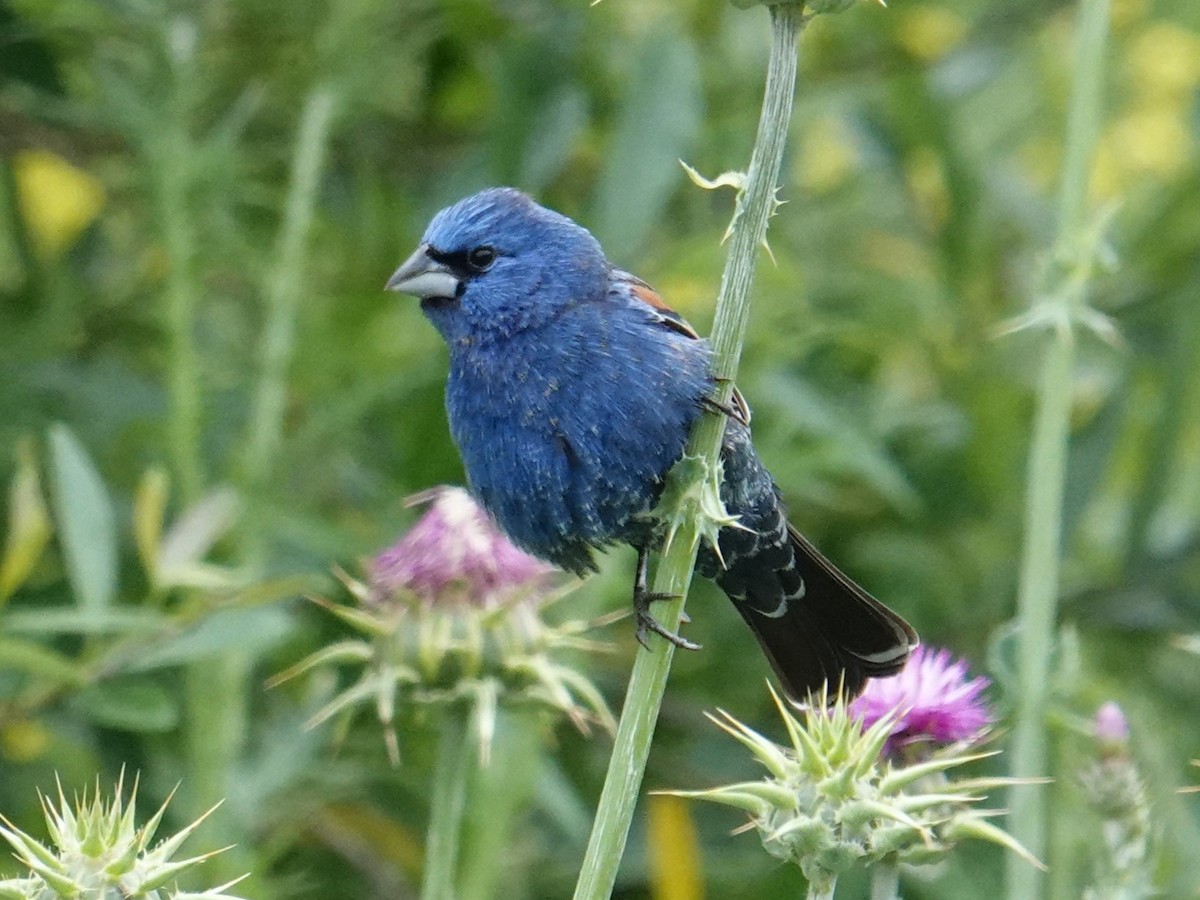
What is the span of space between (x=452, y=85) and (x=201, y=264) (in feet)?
3.27

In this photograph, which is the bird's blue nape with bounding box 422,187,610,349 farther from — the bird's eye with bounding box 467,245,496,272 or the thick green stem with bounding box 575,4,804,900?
the thick green stem with bounding box 575,4,804,900

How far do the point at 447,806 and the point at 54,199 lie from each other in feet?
8.91

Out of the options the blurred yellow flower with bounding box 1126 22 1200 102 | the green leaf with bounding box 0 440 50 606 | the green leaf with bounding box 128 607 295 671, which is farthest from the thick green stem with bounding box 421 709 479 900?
the blurred yellow flower with bounding box 1126 22 1200 102

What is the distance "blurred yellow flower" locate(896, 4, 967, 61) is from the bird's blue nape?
6.19ft

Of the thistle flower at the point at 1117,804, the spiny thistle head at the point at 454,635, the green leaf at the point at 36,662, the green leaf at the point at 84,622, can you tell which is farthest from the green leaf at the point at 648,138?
the thistle flower at the point at 1117,804

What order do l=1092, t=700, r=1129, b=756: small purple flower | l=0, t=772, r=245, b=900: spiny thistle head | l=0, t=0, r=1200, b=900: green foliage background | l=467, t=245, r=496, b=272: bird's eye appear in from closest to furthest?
l=0, t=772, r=245, b=900: spiny thistle head → l=1092, t=700, r=1129, b=756: small purple flower → l=467, t=245, r=496, b=272: bird's eye → l=0, t=0, r=1200, b=900: green foliage background

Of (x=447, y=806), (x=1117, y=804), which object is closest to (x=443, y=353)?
(x=447, y=806)

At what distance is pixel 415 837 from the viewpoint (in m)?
4.53

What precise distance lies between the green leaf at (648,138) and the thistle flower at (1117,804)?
1939 mm

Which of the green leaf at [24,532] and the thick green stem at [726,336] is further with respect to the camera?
the green leaf at [24,532]

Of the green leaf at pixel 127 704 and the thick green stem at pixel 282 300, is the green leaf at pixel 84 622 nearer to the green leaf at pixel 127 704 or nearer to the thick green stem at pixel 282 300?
the green leaf at pixel 127 704

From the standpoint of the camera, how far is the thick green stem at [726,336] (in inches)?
82.4

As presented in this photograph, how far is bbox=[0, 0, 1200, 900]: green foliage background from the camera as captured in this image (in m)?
4.23

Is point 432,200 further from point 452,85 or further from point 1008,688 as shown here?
point 1008,688
